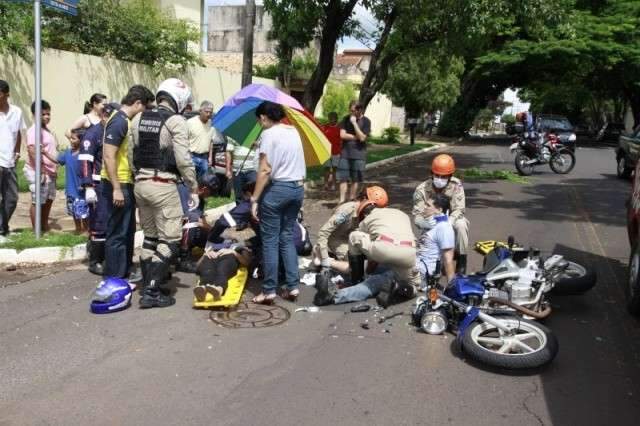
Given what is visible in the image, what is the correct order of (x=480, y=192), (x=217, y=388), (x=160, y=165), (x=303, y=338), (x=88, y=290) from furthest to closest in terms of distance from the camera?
(x=480, y=192) < (x=88, y=290) < (x=160, y=165) < (x=303, y=338) < (x=217, y=388)

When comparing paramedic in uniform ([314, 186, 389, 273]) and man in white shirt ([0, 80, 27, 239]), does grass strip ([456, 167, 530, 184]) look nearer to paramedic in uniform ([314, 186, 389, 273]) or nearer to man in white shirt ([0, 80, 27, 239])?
paramedic in uniform ([314, 186, 389, 273])

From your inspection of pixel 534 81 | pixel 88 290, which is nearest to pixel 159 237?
pixel 88 290

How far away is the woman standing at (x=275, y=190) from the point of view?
5625 millimetres

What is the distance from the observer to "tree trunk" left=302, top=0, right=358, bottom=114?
13.2m

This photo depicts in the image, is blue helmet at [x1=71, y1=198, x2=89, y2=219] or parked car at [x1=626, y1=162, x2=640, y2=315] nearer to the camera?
parked car at [x1=626, y1=162, x2=640, y2=315]

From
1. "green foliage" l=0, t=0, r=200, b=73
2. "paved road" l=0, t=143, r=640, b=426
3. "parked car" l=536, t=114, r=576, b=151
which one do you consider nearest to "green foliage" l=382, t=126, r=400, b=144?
"parked car" l=536, t=114, r=576, b=151

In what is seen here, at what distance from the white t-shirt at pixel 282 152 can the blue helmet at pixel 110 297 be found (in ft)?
5.37

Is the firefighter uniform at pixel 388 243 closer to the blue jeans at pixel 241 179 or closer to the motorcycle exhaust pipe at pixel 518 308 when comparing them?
the motorcycle exhaust pipe at pixel 518 308

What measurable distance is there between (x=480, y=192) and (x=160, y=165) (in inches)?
379

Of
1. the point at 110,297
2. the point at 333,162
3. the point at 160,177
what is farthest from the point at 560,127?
the point at 110,297

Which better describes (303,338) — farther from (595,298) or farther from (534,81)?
(534,81)

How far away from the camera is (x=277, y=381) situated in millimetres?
4184

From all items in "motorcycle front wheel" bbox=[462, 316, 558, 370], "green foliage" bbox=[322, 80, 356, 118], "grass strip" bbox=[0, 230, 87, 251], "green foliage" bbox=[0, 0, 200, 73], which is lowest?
"grass strip" bbox=[0, 230, 87, 251]

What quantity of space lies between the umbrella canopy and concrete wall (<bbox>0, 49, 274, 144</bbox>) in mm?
6744
